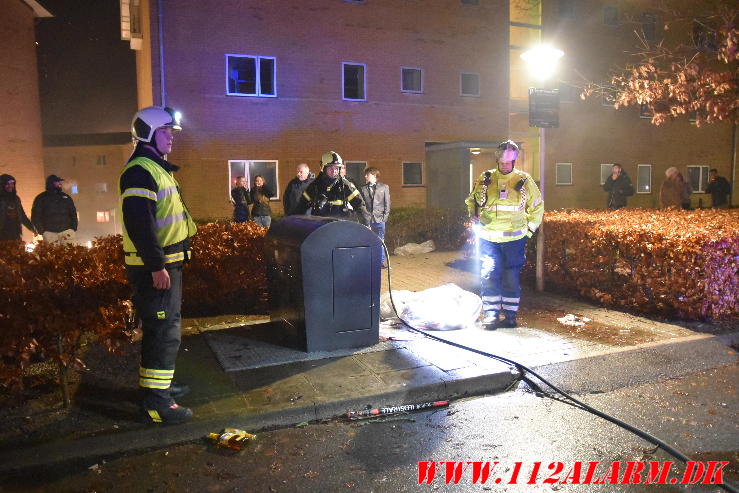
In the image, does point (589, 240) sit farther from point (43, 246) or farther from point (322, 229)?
point (43, 246)

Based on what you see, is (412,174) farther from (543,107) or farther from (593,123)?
(543,107)

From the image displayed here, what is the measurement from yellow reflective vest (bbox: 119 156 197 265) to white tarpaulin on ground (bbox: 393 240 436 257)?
9.09 meters

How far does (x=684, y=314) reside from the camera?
21.3 feet

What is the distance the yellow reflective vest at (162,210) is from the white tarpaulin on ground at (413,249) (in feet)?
29.8

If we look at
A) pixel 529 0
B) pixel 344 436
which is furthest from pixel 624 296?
pixel 529 0

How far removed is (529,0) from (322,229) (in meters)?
19.9

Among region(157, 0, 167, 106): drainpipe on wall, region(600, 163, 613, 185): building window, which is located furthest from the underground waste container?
region(600, 163, 613, 185): building window

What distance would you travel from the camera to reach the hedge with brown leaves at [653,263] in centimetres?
631

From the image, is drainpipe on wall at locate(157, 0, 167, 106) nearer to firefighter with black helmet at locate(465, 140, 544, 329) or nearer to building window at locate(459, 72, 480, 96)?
building window at locate(459, 72, 480, 96)

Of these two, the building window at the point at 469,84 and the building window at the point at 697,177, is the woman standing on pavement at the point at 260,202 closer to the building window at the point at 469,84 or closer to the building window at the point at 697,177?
the building window at the point at 469,84

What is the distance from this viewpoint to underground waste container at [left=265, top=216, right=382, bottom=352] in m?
5.33

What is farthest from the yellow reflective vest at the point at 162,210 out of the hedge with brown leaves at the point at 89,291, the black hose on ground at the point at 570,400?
the black hose on ground at the point at 570,400

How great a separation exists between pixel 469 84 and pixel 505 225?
14437mm

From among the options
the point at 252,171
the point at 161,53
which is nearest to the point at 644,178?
the point at 252,171
